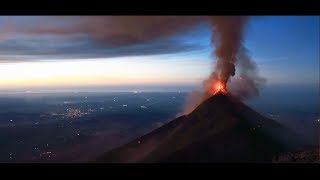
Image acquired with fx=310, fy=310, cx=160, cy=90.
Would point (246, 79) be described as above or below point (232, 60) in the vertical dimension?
below

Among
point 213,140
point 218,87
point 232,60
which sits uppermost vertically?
point 232,60

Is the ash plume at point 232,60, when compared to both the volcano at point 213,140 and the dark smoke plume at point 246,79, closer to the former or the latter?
the dark smoke plume at point 246,79

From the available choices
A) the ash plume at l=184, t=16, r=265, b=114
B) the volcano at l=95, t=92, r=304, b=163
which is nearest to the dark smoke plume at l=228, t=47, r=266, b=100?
the ash plume at l=184, t=16, r=265, b=114

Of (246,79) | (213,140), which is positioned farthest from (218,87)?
(213,140)

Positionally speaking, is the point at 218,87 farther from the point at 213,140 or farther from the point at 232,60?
the point at 213,140
